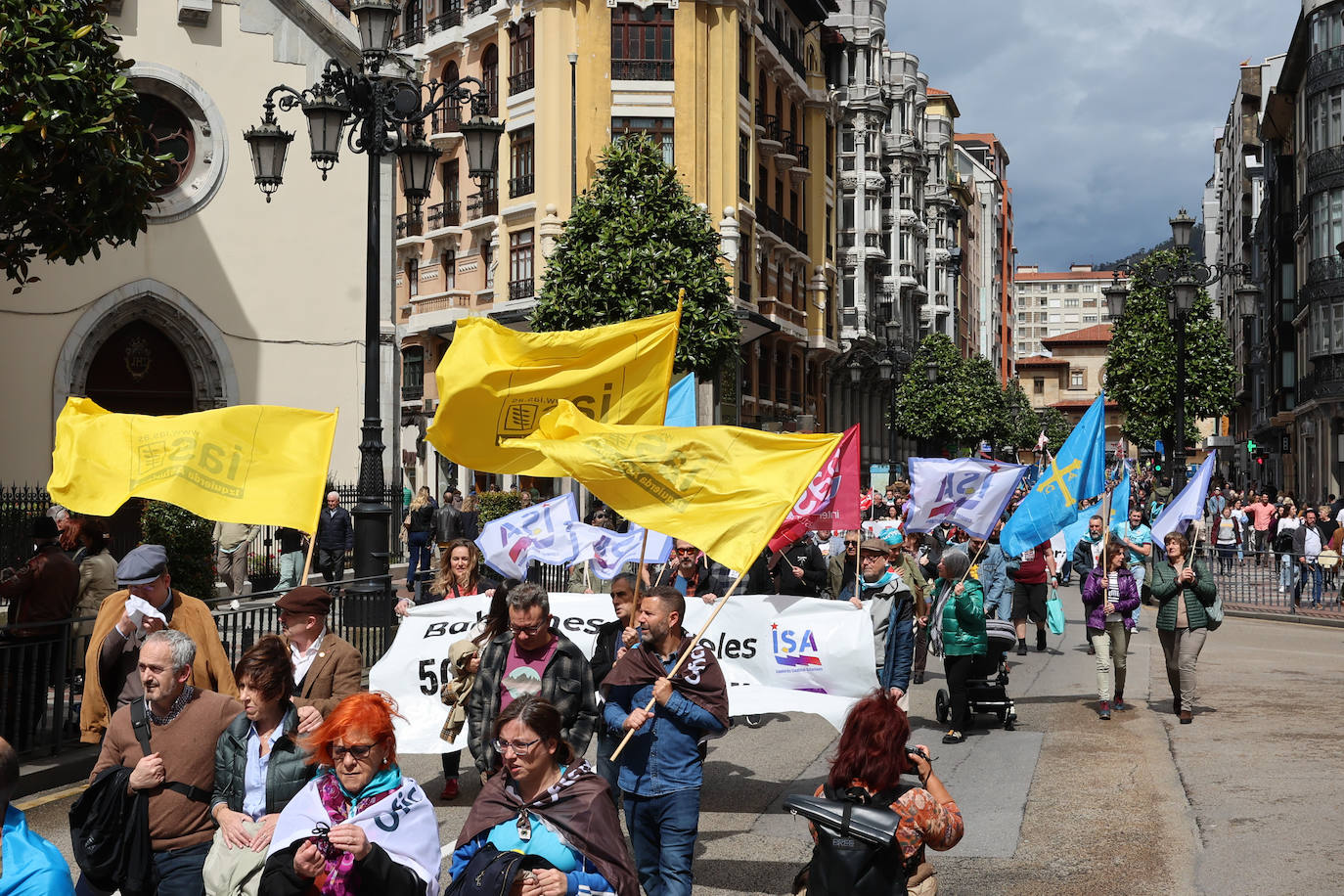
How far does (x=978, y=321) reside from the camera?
121 metres

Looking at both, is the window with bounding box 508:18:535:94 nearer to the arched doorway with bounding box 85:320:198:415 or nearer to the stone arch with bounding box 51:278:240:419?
the stone arch with bounding box 51:278:240:419

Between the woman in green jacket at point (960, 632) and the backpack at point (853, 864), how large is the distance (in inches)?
287

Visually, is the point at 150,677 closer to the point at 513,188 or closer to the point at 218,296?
the point at 218,296

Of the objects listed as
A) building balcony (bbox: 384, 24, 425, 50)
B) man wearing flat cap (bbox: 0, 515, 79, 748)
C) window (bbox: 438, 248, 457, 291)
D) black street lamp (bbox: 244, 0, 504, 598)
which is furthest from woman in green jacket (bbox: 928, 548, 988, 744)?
building balcony (bbox: 384, 24, 425, 50)

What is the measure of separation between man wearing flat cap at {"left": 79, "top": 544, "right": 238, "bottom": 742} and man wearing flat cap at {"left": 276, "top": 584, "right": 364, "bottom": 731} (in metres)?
0.47

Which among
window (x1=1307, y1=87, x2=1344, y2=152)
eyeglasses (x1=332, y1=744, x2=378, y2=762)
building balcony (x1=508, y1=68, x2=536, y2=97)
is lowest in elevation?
eyeglasses (x1=332, y1=744, x2=378, y2=762)

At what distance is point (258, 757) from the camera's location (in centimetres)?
519

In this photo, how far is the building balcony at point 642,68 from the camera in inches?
1640

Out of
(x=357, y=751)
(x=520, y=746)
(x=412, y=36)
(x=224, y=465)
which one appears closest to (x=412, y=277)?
(x=412, y=36)

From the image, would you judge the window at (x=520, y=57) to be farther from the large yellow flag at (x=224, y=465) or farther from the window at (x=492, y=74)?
the large yellow flag at (x=224, y=465)

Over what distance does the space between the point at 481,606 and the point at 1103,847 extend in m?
4.19

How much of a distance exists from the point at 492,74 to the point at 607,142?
621 centimetres

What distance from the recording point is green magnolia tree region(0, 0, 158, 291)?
12828 mm

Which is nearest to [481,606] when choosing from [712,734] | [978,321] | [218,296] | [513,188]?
[712,734]
